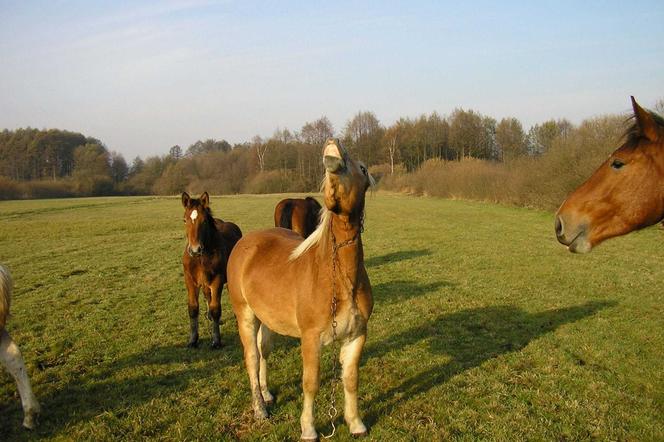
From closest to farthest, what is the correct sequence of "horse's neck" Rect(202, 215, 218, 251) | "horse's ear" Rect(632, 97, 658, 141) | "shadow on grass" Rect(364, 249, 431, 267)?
"horse's ear" Rect(632, 97, 658, 141)
"horse's neck" Rect(202, 215, 218, 251)
"shadow on grass" Rect(364, 249, 431, 267)

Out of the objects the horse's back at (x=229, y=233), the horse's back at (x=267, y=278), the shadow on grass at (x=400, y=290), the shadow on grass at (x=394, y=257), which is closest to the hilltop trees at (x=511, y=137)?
the shadow on grass at (x=394, y=257)

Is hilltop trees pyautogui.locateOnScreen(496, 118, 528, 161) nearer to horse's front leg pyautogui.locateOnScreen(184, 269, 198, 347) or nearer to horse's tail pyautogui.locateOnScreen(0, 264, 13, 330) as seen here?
horse's front leg pyautogui.locateOnScreen(184, 269, 198, 347)

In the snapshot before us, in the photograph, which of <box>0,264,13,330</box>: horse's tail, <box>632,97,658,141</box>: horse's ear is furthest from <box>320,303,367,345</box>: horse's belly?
<box>0,264,13,330</box>: horse's tail

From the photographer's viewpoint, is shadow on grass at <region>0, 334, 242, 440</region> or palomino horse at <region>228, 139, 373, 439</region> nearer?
palomino horse at <region>228, 139, 373, 439</region>

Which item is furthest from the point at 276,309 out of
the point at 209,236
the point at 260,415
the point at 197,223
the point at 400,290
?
the point at 400,290

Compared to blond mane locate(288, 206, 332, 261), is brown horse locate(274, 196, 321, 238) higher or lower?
lower

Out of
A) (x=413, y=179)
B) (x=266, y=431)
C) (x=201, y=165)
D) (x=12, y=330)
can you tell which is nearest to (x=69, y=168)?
(x=201, y=165)

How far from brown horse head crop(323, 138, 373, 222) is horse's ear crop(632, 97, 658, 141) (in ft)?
5.61

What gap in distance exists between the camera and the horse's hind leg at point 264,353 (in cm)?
464

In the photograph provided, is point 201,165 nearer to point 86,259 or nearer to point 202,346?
point 86,259

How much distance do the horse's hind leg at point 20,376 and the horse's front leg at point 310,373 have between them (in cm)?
284

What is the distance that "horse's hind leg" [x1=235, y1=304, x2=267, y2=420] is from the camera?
439 cm

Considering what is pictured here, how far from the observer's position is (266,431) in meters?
4.18

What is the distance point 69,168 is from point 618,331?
100.0m
